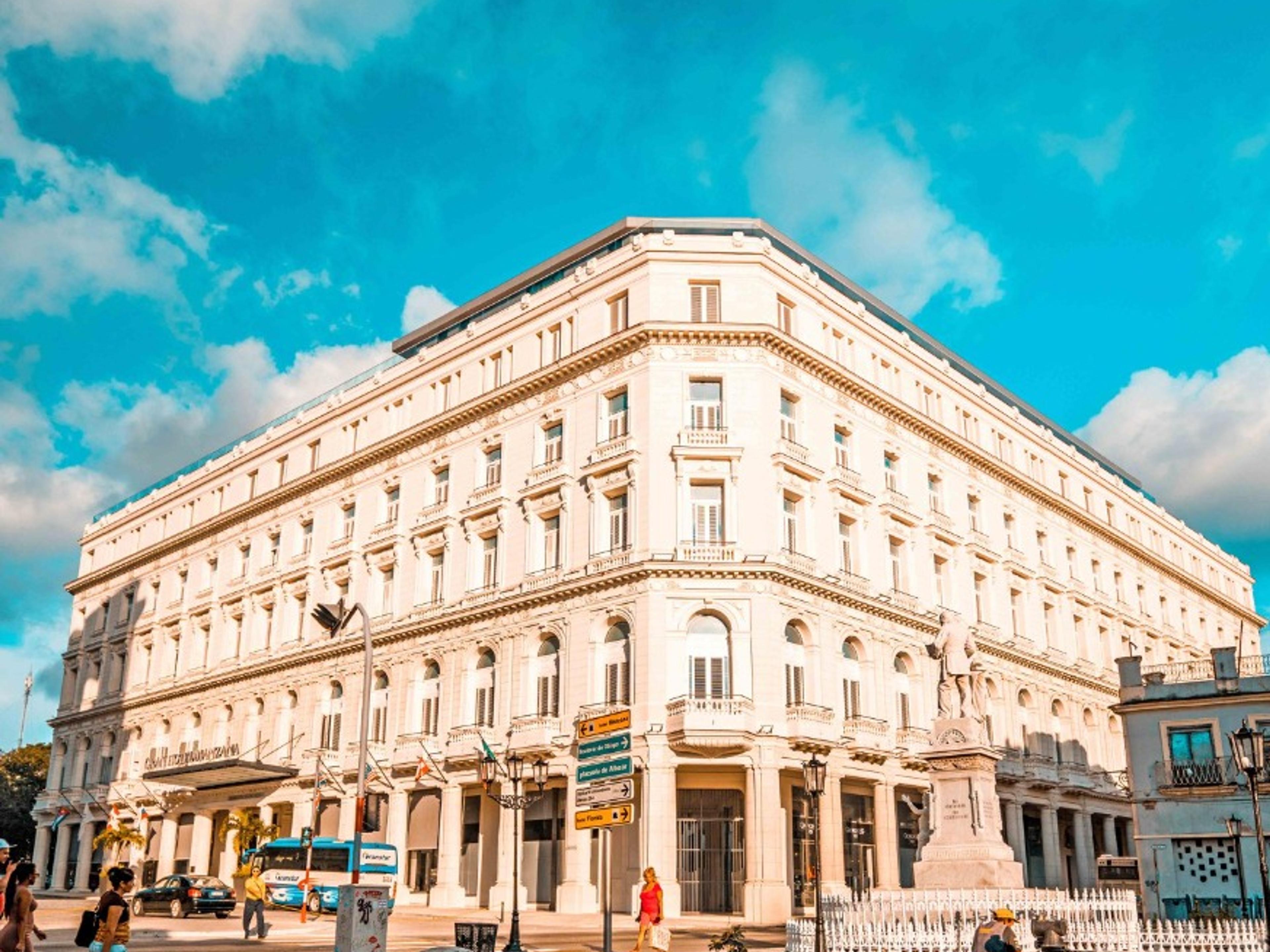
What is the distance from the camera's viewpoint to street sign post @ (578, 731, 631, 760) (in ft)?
62.0

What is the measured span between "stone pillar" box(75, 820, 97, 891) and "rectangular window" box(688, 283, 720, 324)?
49.8 metres

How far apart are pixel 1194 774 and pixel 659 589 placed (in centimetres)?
1815

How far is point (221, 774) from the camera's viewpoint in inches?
2238

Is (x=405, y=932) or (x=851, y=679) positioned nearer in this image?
(x=405, y=932)

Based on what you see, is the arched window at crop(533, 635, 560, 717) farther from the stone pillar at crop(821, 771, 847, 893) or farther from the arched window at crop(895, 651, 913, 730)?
the arched window at crop(895, 651, 913, 730)

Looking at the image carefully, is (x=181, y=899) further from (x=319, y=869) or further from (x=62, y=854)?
(x=62, y=854)

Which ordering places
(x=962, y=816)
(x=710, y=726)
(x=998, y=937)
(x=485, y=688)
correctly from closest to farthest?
1. (x=998, y=937)
2. (x=962, y=816)
3. (x=710, y=726)
4. (x=485, y=688)

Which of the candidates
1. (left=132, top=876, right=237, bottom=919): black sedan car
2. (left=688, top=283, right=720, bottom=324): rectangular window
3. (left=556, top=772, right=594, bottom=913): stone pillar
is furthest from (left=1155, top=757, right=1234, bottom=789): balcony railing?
(left=132, top=876, right=237, bottom=919): black sedan car

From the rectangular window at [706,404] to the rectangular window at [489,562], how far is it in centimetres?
1028

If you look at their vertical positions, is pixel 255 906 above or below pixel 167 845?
below

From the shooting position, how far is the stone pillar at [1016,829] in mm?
50656

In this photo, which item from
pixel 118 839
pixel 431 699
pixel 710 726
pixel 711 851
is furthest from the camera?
pixel 118 839

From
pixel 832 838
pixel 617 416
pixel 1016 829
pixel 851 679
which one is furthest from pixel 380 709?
pixel 1016 829

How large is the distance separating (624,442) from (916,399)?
1610 centimetres
